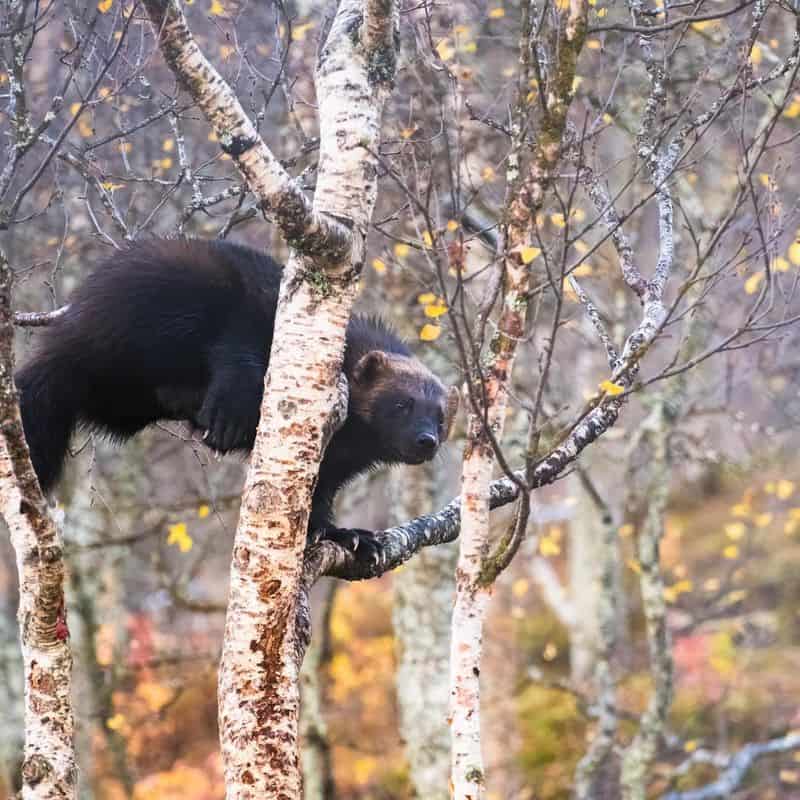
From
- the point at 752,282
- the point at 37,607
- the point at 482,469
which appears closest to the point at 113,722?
the point at 752,282

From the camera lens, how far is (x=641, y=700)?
48.3 ft

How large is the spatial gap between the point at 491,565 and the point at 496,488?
1114 mm

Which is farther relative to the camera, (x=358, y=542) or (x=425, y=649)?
(x=425, y=649)

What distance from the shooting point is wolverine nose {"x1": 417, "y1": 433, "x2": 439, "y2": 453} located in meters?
7.10

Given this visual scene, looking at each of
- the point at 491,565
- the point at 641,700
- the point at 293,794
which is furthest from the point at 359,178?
the point at 641,700

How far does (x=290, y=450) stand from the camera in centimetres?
402

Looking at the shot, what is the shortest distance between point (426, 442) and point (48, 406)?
2.21m

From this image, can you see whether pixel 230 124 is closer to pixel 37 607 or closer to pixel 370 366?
pixel 37 607

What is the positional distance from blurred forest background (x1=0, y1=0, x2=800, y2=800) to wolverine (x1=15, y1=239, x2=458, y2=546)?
0.85ft

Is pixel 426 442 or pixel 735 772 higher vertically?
pixel 426 442

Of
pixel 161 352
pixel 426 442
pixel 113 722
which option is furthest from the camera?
pixel 113 722

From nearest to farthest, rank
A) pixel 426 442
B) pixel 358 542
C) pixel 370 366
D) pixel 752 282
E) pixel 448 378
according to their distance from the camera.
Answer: pixel 358 542, pixel 426 442, pixel 370 366, pixel 752 282, pixel 448 378

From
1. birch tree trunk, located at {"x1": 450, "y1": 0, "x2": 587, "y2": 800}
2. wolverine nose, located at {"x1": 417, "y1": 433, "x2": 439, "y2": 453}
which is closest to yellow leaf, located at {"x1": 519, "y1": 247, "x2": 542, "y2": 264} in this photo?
birch tree trunk, located at {"x1": 450, "y1": 0, "x2": 587, "y2": 800}

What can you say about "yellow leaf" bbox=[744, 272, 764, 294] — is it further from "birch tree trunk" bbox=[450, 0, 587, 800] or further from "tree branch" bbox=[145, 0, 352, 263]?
"tree branch" bbox=[145, 0, 352, 263]
